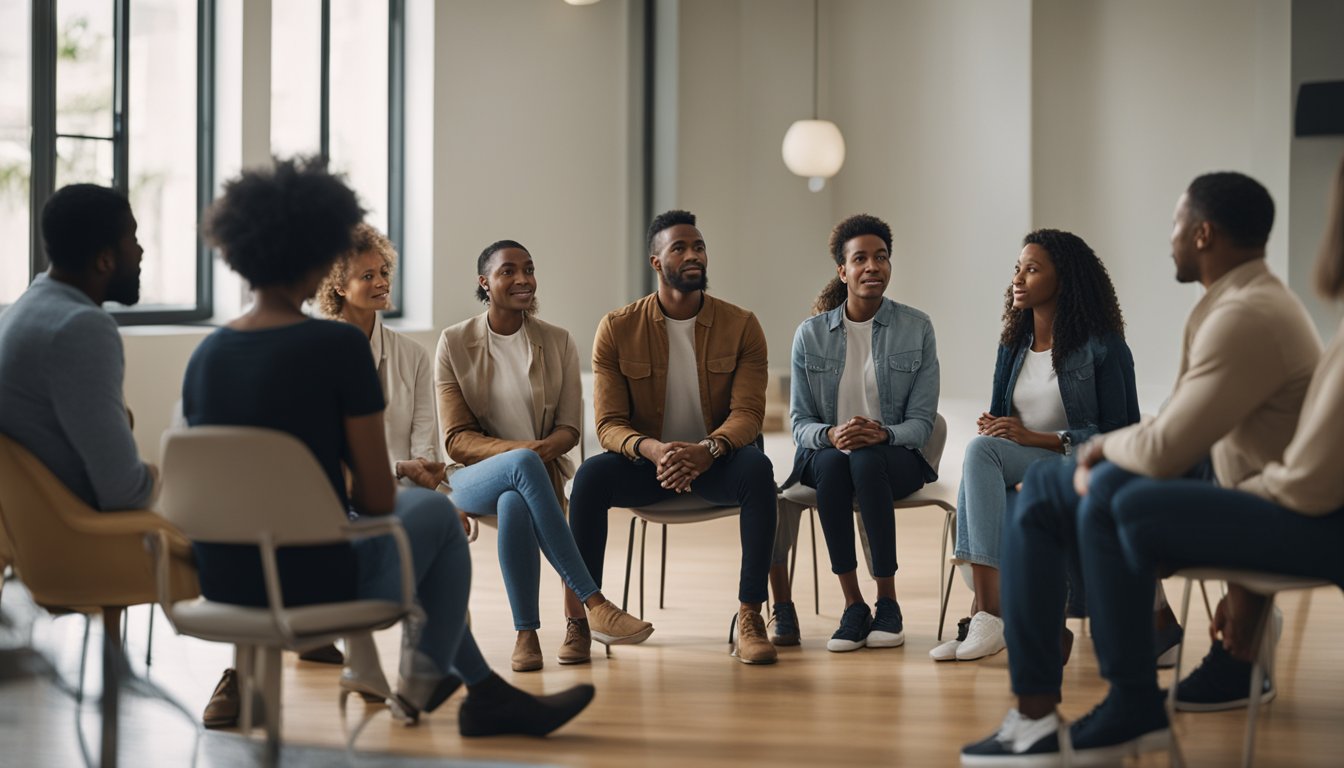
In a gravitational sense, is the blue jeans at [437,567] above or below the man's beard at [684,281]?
below

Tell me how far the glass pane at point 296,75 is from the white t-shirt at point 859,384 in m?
3.27

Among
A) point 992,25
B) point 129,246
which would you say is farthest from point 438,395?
point 992,25

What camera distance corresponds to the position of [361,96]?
6.70 m

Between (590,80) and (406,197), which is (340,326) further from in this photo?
(590,80)

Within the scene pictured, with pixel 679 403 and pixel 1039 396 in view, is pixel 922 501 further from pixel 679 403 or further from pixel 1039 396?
pixel 679 403

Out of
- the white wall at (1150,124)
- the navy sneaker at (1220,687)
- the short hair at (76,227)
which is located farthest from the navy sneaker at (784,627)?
the white wall at (1150,124)

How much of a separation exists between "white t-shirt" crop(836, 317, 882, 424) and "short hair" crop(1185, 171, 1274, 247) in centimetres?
145

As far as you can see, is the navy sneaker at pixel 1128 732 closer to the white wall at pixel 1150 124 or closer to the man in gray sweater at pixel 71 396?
the man in gray sweater at pixel 71 396

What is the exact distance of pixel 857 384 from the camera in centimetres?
410

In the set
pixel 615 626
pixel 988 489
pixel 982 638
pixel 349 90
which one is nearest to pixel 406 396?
pixel 615 626

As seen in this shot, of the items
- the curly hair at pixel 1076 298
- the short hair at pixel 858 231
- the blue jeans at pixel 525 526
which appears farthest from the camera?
the short hair at pixel 858 231

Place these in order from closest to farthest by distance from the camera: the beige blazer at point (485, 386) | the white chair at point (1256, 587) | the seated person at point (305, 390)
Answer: the seated person at point (305, 390) < the white chair at point (1256, 587) < the beige blazer at point (485, 386)

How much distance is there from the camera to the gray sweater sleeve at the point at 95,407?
2604mm

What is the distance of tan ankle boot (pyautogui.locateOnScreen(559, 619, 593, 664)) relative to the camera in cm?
371
